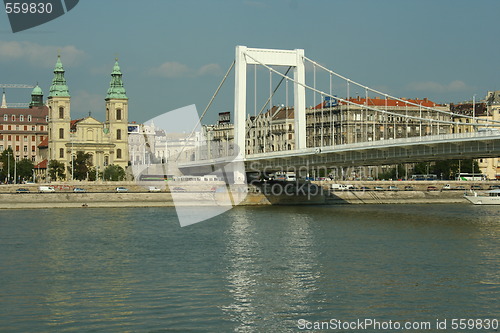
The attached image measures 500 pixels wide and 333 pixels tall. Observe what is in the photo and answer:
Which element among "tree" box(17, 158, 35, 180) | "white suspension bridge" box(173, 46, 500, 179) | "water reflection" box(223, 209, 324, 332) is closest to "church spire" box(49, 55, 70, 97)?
"tree" box(17, 158, 35, 180)

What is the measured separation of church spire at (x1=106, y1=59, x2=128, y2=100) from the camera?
115 meters

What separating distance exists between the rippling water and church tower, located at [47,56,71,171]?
64398mm

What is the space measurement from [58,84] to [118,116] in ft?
31.2

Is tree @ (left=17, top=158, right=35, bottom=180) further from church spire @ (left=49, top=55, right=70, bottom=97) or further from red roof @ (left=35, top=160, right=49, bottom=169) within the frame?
church spire @ (left=49, top=55, right=70, bottom=97)

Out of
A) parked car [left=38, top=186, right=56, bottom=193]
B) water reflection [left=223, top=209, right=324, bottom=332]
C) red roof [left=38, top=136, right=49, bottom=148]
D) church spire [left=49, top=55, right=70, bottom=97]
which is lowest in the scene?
water reflection [left=223, top=209, right=324, bottom=332]

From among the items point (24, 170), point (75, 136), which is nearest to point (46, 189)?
point (24, 170)

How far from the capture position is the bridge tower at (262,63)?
5641 cm

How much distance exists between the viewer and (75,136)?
353 feet

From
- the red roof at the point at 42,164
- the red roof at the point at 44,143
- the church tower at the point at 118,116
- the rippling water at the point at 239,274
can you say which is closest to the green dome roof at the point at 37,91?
the red roof at the point at 44,143

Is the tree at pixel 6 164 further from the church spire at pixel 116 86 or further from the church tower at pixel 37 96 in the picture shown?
the church tower at pixel 37 96

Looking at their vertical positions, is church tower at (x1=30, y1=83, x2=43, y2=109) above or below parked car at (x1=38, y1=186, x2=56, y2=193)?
above

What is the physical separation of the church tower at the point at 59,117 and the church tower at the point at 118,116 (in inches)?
260

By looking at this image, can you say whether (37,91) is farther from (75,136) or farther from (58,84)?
(75,136)

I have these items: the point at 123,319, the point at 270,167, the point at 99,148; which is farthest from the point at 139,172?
the point at 123,319
